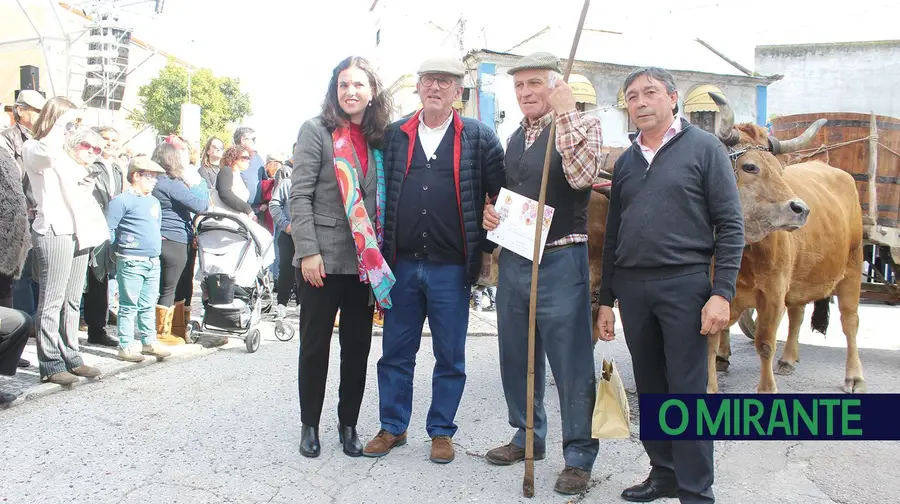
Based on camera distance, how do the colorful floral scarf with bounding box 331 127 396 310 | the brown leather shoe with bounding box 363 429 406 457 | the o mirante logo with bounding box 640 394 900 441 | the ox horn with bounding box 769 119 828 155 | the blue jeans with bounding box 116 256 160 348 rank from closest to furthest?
the o mirante logo with bounding box 640 394 900 441
the colorful floral scarf with bounding box 331 127 396 310
the brown leather shoe with bounding box 363 429 406 457
the ox horn with bounding box 769 119 828 155
the blue jeans with bounding box 116 256 160 348

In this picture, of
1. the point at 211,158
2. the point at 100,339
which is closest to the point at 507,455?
the point at 100,339

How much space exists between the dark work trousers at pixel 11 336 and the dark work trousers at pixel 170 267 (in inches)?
72.9

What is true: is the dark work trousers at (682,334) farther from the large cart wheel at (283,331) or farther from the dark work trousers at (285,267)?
the dark work trousers at (285,267)

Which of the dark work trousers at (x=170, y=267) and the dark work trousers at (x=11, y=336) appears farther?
the dark work trousers at (x=170, y=267)

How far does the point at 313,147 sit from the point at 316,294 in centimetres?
82

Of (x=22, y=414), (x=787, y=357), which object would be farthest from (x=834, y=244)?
(x=22, y=414)

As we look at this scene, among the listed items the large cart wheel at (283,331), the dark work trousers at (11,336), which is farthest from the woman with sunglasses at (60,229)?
the large cart wheel at (283,331)

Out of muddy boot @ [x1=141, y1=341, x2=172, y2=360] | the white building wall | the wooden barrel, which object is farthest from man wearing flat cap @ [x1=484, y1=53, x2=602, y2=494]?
the white building wall

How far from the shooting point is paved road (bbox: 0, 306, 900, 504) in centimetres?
332

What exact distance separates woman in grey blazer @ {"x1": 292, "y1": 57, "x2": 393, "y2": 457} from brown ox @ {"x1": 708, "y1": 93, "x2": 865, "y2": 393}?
7.40 ft

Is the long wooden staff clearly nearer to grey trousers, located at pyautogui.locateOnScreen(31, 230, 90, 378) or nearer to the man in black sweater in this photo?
the man in black sweater

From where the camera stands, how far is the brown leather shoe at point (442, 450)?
147 inches

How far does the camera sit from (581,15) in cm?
320

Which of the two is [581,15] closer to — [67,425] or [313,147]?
[313,147]
